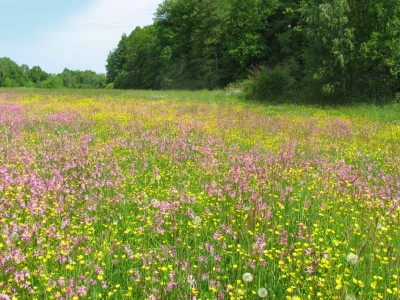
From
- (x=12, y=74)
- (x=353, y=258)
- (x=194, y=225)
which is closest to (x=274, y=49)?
(x=194, y=225)

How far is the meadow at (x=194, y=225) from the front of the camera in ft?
10.3

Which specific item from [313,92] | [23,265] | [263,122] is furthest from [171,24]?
[23,265]

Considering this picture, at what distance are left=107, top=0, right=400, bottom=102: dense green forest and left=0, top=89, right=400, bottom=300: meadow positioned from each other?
1575cm

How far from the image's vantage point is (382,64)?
2227 cm

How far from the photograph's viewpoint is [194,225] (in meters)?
4.20

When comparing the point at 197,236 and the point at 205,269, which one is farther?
the point at 197,236

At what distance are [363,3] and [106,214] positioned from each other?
932 inches

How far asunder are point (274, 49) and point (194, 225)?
51.6 meters

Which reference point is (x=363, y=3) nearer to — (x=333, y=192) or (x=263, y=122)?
(x=263, y=122)

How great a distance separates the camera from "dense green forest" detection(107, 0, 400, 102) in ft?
73.0

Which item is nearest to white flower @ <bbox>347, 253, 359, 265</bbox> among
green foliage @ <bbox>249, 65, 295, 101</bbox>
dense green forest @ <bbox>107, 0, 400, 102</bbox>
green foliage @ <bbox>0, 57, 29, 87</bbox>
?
dense green forest @ <bbox>107, 0, 400, 102</bbox>

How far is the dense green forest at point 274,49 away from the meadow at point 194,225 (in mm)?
15748

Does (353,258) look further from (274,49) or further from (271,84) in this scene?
(274,49)

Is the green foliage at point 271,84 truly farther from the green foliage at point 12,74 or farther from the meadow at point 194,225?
the green foliage at point 12,74
